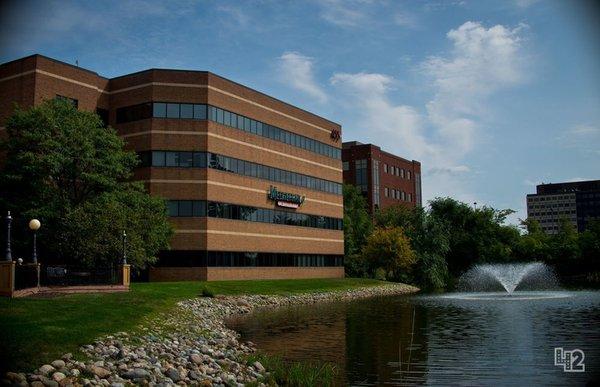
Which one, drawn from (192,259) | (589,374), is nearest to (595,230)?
(192,259)

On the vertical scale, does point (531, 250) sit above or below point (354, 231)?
below

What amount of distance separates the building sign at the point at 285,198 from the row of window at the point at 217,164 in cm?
142

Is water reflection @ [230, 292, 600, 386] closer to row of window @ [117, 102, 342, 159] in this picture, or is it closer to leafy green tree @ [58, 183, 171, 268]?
leafy green tree @ [58, 183, 171, 268]

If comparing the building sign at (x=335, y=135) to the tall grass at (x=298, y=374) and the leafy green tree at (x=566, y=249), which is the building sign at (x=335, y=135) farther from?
the tall grass at (x=298, y=374)

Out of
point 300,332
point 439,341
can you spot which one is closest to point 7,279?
point 300,332

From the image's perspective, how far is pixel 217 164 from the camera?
56.1 meters

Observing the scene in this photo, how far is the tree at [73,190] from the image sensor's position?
38312 millimetres

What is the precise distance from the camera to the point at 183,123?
180ft

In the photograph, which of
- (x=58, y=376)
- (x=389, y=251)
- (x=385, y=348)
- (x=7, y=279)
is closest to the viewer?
(x=58, y=376)

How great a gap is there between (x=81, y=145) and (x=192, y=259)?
50.4 feet

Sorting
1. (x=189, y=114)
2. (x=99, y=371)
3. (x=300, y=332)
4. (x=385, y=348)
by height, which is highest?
(x=189, y=114)

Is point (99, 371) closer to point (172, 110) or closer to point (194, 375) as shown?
point (194, 375)

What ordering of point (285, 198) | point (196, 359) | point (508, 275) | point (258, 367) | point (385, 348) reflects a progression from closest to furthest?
point (196, 359) → point (258, 367) → point (385, 348) → point (285, 198) → point (508, 275)

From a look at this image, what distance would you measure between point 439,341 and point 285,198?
42.9 metres
